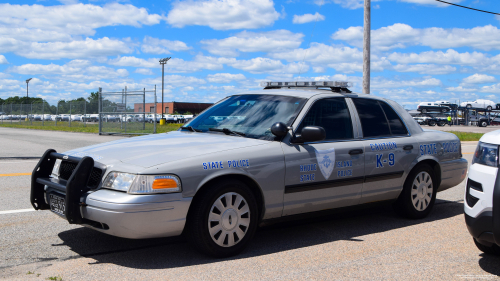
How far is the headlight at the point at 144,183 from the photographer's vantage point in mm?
3914

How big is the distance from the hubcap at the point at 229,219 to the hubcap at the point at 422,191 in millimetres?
2491

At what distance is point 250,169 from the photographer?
4.42 meters

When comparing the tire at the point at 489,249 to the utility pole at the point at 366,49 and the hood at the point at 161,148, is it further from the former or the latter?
the utility pole at the point at 366,49

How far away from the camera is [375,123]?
5680mm

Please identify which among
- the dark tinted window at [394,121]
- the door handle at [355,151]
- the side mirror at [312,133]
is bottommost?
the door handle at [355,151]

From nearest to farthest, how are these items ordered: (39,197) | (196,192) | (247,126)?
(196,192) < (39,197) < (247,126)

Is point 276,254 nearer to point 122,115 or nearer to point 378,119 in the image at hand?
point 378,119

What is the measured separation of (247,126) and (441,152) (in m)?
2.75

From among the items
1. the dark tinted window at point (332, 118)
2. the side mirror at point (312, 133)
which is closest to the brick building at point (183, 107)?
the dark tinted window at point (332, 118)

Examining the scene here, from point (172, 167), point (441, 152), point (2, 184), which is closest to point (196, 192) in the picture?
point (172, 167)

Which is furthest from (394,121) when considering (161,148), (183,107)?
(183,107)

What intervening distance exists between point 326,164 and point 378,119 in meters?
1.19

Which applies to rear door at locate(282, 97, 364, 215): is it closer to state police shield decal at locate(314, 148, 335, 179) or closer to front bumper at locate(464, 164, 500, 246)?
state police shield decal at locate(314, 148, 335, 179)

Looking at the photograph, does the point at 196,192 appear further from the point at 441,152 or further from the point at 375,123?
the point at 441,152
